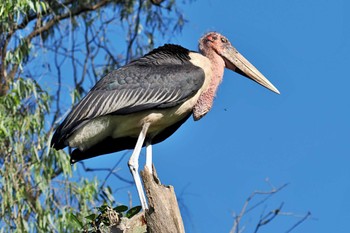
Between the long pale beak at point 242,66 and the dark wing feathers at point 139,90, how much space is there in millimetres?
533

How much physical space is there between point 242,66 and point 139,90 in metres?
1.01

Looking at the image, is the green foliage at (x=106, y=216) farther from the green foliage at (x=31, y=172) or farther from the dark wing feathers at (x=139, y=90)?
the green foliage at (x=31, y=172)

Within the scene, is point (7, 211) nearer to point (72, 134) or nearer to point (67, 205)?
point (67, 205)

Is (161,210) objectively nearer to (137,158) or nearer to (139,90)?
(137,158)

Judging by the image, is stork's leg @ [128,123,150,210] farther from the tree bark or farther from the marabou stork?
the tree bark

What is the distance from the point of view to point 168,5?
13328 millimetres

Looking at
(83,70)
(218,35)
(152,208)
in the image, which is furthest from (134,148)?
(83,70)

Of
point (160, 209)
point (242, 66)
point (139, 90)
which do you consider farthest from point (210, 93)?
point (160, 209)

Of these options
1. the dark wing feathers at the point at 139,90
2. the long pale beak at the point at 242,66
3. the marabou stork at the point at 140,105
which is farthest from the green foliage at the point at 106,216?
the long pale beak at the point at 242,66

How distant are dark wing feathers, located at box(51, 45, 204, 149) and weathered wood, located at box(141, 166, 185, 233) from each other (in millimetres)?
1430

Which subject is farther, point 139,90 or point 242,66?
point 242,66

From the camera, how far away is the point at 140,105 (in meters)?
7.29

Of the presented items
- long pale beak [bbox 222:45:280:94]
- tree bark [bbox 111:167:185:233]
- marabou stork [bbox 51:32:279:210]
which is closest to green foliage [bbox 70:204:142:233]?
tree bark [bbox 111:167:185:233]

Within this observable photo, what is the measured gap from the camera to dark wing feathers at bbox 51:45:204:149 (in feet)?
23.4
